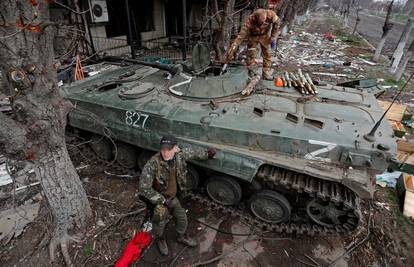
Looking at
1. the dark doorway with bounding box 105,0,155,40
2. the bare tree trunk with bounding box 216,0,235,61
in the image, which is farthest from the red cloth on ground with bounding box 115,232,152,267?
the dark doorway with bounding box 105,0,155,40

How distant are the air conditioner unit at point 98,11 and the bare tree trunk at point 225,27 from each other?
6055mm

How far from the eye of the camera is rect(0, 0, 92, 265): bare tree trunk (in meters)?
2.36

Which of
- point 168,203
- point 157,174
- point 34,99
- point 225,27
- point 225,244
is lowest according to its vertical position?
point 225,244

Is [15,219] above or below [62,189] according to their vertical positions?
below

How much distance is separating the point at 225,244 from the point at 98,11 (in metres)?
10.9

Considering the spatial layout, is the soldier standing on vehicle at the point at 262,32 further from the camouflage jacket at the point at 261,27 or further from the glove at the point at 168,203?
the glove at the point at 168,203

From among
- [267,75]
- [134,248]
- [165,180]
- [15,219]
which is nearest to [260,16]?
[267,75]

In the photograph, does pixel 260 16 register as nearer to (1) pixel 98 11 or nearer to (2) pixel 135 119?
(2) pixel 135 119

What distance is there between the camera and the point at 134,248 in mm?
3537

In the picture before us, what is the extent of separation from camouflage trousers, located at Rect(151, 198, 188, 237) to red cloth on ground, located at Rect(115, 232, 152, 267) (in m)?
0.18

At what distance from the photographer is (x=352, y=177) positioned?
3109 mm

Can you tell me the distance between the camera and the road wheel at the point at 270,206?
12.3 ft

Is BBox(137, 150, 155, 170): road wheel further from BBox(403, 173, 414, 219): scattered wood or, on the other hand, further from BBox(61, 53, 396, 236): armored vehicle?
BBox(403, 173, 414, 219): scattered wood

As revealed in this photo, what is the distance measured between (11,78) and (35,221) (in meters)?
2.55
